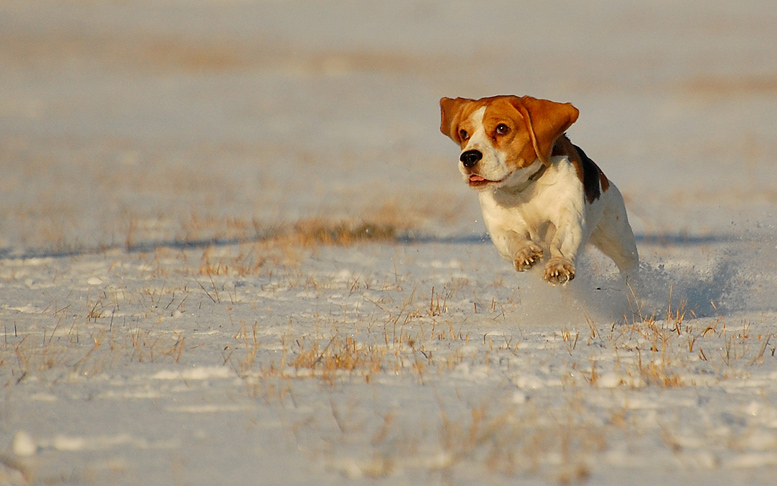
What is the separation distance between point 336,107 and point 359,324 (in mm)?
23593

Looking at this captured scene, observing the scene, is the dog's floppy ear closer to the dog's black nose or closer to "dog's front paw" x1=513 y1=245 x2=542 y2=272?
the dog's black nose

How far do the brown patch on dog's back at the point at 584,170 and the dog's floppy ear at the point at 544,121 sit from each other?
0.19m

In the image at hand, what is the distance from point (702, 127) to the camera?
23.9 metres

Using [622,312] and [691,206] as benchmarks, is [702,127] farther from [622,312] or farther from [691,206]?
[622,312]

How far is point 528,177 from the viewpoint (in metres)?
5.63

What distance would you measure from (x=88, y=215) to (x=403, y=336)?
6788 millimetres

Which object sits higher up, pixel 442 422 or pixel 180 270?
pixel 442 422

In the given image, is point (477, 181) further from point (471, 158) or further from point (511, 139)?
point (511, 139)

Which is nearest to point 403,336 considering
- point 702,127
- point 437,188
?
point 437,188

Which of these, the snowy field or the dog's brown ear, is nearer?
the snowy field

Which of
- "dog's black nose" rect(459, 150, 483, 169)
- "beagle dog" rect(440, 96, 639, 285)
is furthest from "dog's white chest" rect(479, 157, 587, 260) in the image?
"dog's black nose" rect(459, 150, 483, 169)

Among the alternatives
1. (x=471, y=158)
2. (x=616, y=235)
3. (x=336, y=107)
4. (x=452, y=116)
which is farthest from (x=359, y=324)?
(x=336, y=107)

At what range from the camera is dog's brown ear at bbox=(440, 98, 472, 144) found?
5828mm

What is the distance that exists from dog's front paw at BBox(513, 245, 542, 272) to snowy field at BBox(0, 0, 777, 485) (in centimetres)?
33
